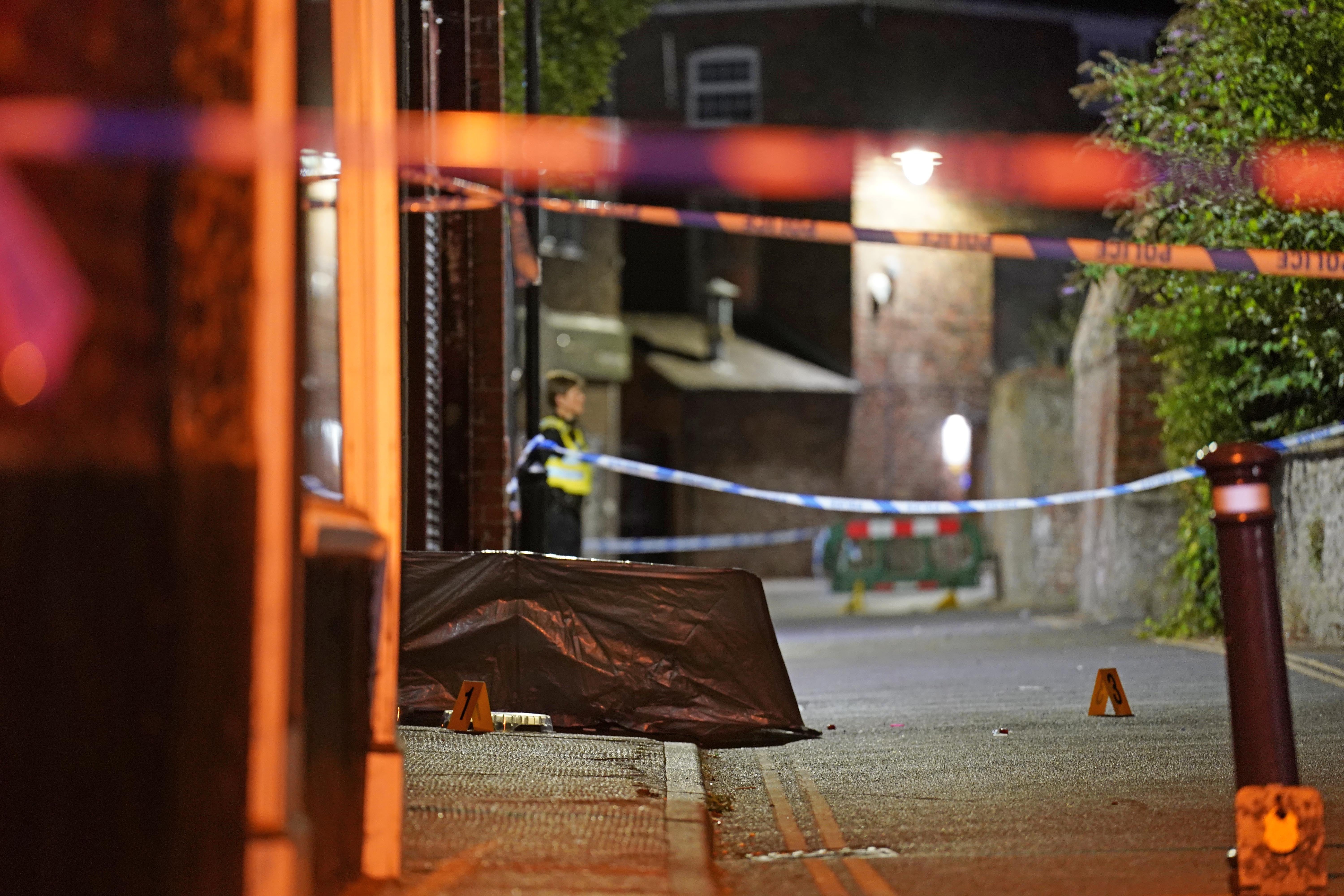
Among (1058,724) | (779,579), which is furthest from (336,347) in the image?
(779,579)

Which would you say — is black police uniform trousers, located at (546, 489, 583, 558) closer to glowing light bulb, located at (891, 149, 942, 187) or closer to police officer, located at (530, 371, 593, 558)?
police officer, located at (530, 371, 593, 558)

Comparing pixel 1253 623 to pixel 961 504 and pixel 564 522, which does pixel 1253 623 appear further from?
pixel 961 504

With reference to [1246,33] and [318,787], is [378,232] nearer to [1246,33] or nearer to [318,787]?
[318,787]

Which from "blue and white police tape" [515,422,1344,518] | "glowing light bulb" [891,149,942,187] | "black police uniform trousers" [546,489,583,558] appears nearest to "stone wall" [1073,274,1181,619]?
"blue and white police tape" [515,422,1344,518]

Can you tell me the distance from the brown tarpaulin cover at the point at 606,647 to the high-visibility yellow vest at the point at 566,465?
373 centimetres

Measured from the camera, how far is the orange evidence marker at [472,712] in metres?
6.55

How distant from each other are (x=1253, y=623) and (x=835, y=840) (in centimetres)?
149

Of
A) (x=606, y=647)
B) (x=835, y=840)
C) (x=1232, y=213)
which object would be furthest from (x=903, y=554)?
(x=835, y=840)

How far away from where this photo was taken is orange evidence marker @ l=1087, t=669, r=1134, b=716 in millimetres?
7312

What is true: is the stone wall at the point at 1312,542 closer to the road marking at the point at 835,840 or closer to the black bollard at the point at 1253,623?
the road marking at the point at 835,840

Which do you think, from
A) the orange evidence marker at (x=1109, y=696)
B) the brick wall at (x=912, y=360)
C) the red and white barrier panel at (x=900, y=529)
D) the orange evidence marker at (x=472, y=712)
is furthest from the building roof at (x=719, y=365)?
the orange evidence marker at (x=472, y=712)

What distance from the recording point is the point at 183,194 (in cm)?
284

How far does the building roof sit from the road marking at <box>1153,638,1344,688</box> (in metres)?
18.0

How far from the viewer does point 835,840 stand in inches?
188
